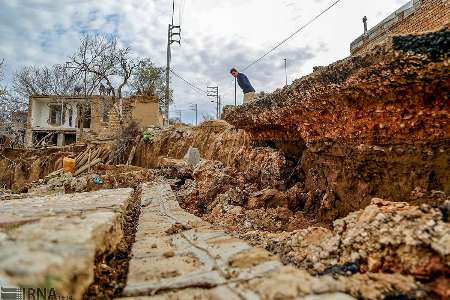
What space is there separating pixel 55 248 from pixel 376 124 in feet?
9.53

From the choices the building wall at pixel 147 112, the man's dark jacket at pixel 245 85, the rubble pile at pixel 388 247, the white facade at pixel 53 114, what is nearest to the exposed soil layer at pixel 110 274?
the rubble pile at pixel 388 247

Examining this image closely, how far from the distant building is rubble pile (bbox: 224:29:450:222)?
1898cm

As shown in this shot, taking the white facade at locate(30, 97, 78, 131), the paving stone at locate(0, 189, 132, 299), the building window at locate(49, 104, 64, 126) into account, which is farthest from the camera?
the building window at locate(49, 104, 64, 126)

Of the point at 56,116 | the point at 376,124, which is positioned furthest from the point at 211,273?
the point at 56,116

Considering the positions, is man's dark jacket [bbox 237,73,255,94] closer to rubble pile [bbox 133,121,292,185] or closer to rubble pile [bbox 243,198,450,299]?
rubble pile [bbox 133,121,292,185]

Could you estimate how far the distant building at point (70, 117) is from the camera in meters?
22.7

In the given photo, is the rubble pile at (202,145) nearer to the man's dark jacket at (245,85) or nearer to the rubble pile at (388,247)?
the man's dark jacket at (245,85)

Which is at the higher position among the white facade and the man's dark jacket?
the white facade

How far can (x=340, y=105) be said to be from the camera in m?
3.34

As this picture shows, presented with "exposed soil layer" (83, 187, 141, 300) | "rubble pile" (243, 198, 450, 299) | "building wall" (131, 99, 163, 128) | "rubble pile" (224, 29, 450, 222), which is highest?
"building wall" (131, 99, 163, 128)

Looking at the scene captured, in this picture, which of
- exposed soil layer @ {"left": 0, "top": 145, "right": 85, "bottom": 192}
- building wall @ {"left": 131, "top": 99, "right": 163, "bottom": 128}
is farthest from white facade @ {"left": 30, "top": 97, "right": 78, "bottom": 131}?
exposed soil layer @ {"left": 0, "top": 145, "right": 85, "bottom": 192}

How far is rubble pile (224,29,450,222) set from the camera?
2459 millimetres

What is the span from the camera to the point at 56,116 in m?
25.9

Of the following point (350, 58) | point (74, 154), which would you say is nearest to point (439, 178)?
point (350, 58)
